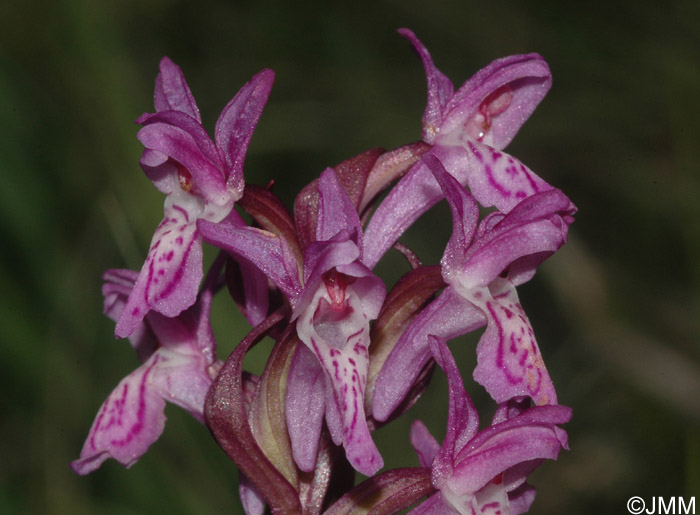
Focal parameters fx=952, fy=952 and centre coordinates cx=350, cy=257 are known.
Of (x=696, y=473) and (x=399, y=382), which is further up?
(x=399, y=382)

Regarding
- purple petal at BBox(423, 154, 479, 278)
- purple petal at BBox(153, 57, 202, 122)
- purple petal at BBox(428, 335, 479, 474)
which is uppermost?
purple petal at BBox(153, 57, 202, 122)

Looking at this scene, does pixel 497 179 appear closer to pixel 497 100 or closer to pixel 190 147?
pixel 497 100

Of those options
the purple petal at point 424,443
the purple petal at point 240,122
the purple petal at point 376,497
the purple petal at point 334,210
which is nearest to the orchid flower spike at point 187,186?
the purple petal at point 240,122

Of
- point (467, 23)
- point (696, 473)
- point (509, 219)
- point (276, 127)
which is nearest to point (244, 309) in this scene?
point (509, 219)

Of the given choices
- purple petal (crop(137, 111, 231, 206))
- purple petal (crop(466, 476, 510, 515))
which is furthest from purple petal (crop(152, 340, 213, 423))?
purple petal (crop(466, 476, 510, 515))

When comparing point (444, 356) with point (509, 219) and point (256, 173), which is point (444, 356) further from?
point (256, 173)

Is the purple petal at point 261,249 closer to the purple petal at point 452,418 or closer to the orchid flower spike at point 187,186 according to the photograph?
the orchid flower spike at point 187,186

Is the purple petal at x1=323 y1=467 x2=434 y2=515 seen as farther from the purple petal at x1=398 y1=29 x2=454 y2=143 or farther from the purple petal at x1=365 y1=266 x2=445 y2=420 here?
the purple petal at x1=398 y1=29 x2=454 y2=143
